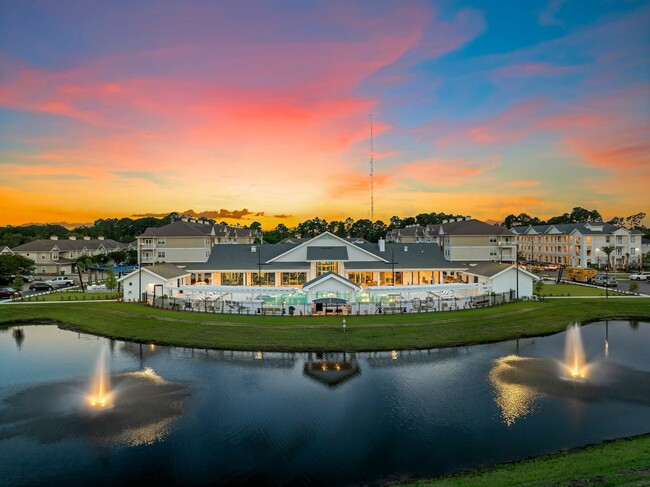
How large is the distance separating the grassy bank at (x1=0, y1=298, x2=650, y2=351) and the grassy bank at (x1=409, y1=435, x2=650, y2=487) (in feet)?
48.1

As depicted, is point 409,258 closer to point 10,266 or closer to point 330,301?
point 330,301

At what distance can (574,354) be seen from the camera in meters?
28.4

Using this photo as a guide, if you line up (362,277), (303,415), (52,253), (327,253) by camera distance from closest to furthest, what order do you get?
(303,415) → (362,277) → (327,253) → (52,253)

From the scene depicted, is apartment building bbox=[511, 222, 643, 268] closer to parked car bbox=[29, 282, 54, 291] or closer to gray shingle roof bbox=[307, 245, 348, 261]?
gray shingle roof bbox=[307, 245, 348, 261]

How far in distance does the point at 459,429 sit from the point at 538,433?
3.10 m

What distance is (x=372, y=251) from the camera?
59.0 metres

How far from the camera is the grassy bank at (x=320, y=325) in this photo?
30.3 m

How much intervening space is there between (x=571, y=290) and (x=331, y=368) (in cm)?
4428

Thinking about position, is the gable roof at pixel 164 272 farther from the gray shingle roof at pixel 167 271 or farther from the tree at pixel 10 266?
the tree at pixel 10 266

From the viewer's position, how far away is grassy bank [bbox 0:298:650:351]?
30.3m

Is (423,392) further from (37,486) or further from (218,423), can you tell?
(37,486)

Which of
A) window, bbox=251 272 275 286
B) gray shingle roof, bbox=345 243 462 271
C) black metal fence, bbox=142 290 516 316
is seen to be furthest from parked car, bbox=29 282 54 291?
gray shingle roof, bbox=345 243 462 271

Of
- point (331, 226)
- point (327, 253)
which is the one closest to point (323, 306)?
point (327, 253)

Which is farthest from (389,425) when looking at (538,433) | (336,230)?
(336,230)
